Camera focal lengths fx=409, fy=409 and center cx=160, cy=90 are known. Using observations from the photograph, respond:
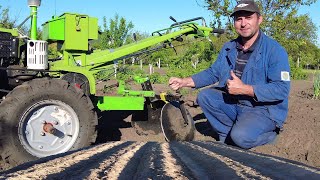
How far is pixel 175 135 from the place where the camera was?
500cm

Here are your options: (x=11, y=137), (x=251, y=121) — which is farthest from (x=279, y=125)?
(x=11, y=137)

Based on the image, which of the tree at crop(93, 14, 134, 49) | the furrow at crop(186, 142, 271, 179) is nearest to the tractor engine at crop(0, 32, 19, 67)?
the furrow at crop(186, 142, 271, 179)

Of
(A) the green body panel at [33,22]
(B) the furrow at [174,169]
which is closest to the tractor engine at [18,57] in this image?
(A) the green body panel at [33,22]

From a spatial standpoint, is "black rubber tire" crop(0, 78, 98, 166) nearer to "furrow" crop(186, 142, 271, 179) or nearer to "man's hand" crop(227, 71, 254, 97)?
"man's hand" crop(227, 71, 254, 97)

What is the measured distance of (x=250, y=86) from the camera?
3.78 meters

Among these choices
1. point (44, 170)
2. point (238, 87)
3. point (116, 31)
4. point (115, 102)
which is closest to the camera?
point (44, 170)

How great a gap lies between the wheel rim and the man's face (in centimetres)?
191

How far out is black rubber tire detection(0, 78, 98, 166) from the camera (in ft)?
12.8

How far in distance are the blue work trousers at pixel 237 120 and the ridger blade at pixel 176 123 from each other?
1.89 ft

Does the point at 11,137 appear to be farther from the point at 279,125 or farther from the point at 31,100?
the point at 279,125

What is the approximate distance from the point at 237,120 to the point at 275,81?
1.76 ft

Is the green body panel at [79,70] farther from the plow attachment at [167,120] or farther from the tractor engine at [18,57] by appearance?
the plow attachment at [167,120]

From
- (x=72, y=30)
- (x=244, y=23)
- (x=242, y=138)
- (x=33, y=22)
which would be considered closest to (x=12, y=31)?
(x=33, y=22)

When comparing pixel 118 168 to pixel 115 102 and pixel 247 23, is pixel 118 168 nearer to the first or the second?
pixel 247 23
